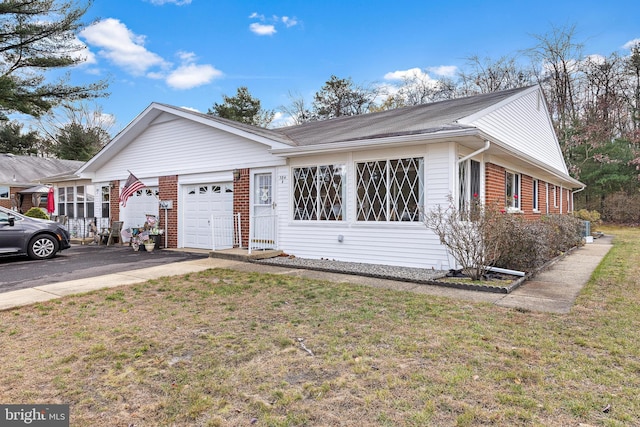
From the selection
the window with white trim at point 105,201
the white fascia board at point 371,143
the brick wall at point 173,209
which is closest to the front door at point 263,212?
the white fascia board at point 371,143

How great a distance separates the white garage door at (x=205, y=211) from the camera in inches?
435

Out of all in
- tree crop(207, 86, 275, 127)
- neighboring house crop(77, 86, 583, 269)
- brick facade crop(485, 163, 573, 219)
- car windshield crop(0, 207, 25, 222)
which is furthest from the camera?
tree crop(207, 86, 275, 127)

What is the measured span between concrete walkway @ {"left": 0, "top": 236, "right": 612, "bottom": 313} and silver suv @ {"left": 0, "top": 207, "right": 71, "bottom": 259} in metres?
3.73

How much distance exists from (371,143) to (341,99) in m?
23.8

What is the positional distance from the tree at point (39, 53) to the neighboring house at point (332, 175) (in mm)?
3544

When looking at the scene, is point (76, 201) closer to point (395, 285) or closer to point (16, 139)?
point (395, 285)

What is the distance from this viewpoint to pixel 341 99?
3028cm

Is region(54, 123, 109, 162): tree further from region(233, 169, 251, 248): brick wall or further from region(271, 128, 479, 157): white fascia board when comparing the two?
region(271, 128, 479, 157): white fascia board

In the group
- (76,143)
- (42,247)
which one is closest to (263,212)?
(42,247)

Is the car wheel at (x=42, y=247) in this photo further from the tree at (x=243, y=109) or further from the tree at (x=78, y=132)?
the tree at (x=78, y=132)

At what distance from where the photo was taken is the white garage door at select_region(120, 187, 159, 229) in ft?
41.9

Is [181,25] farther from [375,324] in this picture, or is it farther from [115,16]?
[375,324]

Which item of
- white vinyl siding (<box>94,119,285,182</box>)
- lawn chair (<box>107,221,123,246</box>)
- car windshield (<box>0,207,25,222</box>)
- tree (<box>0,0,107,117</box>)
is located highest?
tree (<box>0,0,107,117</box>)

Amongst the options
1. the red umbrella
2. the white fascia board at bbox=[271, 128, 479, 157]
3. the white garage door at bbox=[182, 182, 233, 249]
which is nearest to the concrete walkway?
the white garage door at bbox=[182, 182, 233, 249]
